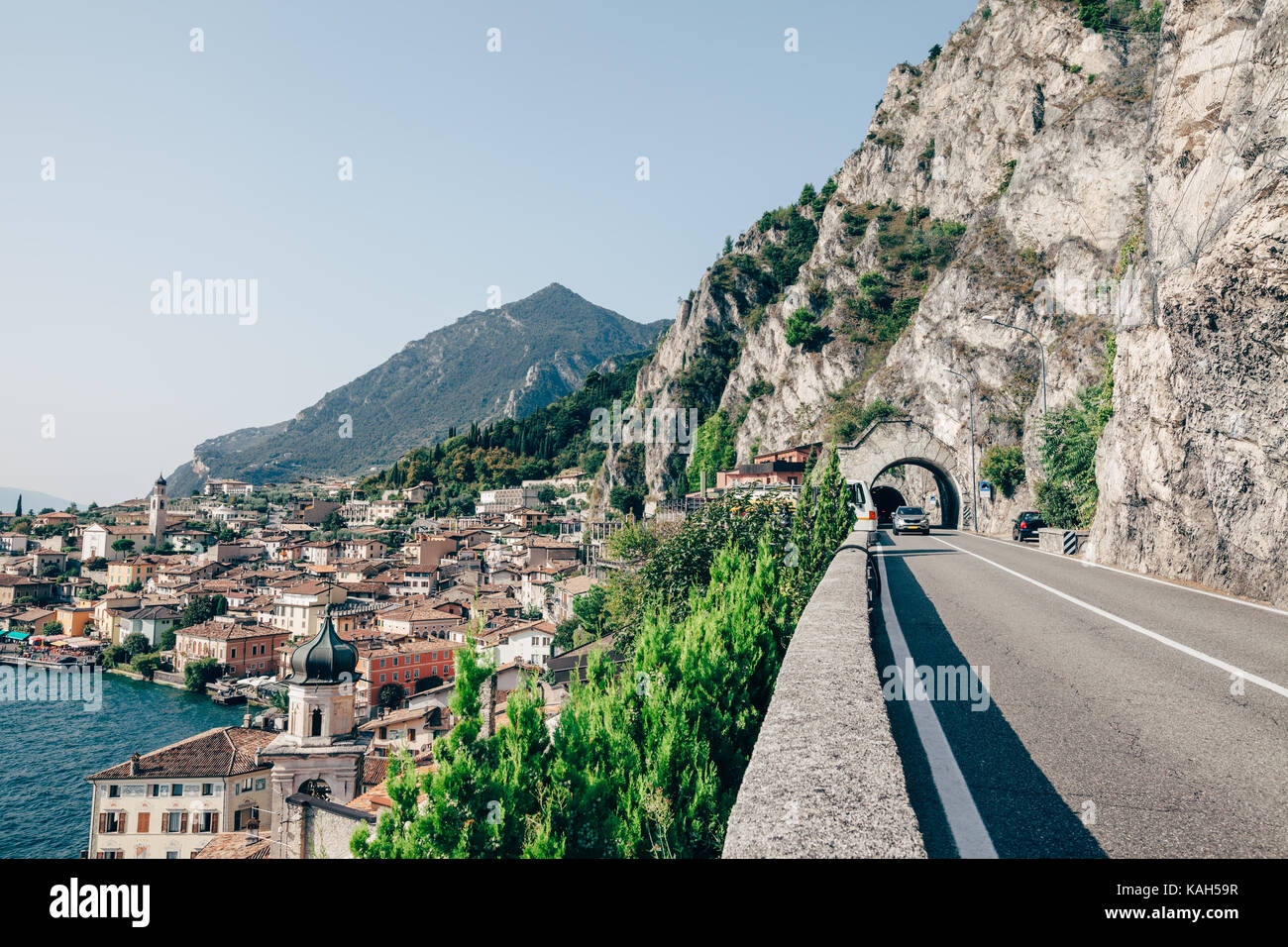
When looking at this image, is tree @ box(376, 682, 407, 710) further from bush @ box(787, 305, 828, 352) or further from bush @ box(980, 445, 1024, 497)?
bush @ box(787, 305, 828, 352)

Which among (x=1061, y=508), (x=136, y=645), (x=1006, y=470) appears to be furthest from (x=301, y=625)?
(x=1061, y=508)

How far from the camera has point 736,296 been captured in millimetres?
106500

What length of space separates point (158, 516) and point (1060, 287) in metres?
137

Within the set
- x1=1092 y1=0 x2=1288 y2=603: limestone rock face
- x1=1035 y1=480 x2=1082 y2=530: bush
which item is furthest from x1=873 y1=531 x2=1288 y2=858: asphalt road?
x1=1035 y1=480 x2=1082 y2=530: bush

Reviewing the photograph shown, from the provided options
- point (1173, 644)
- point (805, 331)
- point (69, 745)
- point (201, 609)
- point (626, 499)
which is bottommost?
point (69, 745)

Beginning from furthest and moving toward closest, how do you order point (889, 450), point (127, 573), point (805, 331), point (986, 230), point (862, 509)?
point (127, 573), point (805, 331), point (986, 230), point (889, 450), point (862, 509)

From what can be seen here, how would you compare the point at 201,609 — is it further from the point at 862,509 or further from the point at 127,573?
the point at 862,509

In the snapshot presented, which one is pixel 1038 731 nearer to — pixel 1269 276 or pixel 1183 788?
pixel 1183 788

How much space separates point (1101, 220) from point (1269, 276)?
42.7 m

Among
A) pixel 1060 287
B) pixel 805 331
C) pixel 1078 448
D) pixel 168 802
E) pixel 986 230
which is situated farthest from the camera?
pixel 805 331

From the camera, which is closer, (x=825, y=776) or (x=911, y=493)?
(x=825, y=776)

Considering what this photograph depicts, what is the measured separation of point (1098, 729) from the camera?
505 centimetres

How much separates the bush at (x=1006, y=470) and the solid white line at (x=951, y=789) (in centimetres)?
3894
